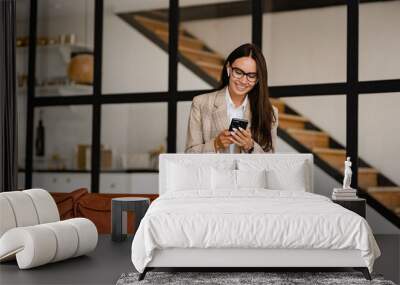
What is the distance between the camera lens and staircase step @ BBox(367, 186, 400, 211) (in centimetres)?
626

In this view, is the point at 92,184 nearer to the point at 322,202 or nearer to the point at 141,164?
the point at 141,164

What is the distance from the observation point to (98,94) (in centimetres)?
738

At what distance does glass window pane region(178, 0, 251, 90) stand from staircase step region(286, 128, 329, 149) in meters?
1.16

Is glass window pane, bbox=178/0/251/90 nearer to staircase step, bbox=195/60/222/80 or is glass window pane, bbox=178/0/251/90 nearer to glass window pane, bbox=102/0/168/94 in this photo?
staircase step, bbox=195/60/222/80

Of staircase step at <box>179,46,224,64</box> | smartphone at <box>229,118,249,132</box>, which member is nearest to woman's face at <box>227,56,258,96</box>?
smartphone at <box>229,118,249,132</box>

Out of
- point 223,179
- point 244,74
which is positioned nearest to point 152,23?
point 244,74

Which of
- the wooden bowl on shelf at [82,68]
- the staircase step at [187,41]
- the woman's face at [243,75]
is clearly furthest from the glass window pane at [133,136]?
the woman's face at [243,75]

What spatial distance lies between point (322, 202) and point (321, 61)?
2.66 metres

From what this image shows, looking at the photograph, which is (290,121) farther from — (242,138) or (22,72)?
(22,72)

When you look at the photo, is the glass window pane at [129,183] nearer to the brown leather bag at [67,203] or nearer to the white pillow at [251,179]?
the brown leather bag at [67,203]

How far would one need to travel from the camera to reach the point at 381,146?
20.8ft

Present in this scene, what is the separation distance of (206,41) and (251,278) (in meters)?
3.81

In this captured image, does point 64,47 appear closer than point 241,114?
No

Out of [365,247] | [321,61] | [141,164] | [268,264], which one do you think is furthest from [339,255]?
[141,164]
